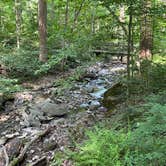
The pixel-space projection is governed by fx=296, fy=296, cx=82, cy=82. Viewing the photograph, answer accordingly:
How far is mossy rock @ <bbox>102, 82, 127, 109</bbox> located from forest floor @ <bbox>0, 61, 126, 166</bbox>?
0.73 feet

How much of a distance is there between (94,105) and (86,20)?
14751 millimetres

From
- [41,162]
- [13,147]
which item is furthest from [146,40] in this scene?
[41,162]

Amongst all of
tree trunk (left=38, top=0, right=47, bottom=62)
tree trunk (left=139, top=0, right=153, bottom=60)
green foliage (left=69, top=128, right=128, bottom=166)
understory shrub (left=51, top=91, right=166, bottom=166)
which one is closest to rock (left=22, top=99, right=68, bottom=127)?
understory shrub (left=51, top=91, right=166, bottom=166)

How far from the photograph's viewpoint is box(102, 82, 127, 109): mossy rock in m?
8.34

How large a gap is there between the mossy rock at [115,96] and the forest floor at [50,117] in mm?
221

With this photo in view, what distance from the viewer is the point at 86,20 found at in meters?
22.6

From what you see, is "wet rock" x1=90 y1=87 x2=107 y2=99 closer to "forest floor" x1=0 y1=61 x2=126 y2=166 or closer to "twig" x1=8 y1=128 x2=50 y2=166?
"forest floor" x1=0 y1=61 x2=126 y2=166

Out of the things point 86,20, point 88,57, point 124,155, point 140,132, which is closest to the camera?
point 140,132

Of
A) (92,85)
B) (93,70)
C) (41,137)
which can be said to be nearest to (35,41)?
(93,70)

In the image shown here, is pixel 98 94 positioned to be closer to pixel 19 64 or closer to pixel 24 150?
pixel 19 64

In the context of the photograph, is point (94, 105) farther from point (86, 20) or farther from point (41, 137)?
point (86, 20)

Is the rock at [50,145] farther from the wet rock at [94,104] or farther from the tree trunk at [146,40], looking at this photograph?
the tree trunk at [146,40]

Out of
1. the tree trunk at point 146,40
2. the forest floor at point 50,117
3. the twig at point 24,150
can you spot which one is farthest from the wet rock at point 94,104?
the tree trunk at point 146,40

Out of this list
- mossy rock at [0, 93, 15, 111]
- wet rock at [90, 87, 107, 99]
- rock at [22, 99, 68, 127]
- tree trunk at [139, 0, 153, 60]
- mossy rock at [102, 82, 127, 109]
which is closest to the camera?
rock at [22, 99, 68, 127]
